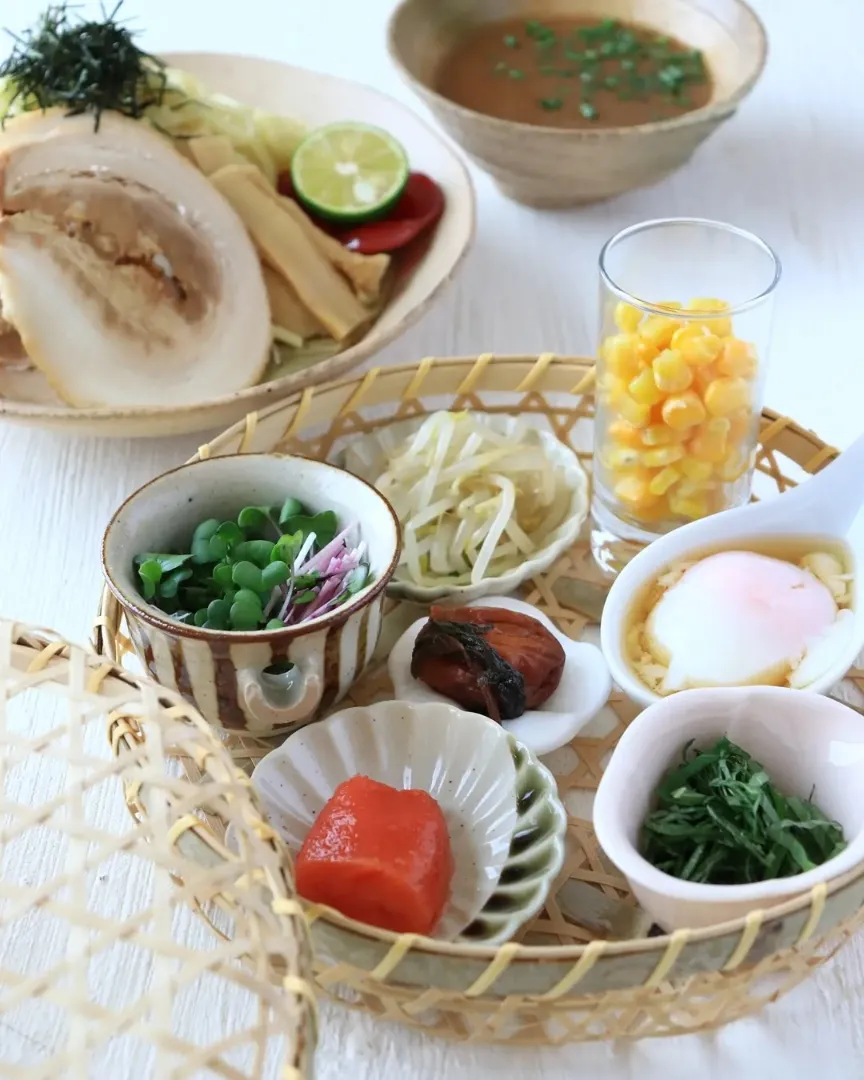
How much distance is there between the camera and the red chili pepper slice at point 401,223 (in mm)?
1534

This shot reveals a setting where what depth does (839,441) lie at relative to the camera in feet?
4.61

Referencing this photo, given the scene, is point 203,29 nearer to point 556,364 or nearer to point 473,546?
point 556,364

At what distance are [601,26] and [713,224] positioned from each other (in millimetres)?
822

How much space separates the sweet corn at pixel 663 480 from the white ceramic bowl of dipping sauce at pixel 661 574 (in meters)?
0.06

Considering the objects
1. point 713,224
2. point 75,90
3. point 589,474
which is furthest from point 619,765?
point 75,90

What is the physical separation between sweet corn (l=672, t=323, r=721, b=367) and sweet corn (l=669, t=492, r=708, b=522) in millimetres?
136

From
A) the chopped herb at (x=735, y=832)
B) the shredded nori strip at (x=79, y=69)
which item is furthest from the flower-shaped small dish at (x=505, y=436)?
the shredded nori strip at (x=79, y=69)

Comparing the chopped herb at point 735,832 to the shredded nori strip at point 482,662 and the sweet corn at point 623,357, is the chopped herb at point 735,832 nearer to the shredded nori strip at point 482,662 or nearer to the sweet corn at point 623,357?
the shredded nori strip at point 482,662

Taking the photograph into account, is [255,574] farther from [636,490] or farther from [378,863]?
[636,490]

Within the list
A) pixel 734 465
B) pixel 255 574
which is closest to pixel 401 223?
pixel 734 465

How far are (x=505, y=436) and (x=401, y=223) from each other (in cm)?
45

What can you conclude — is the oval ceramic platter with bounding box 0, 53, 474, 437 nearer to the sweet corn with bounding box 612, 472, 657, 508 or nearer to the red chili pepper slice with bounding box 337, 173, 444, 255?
the red chili pepper slice with bounding box 337, 173, 444, 255

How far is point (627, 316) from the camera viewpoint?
1.08 metres

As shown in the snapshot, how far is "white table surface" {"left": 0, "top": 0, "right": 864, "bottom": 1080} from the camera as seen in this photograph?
84cm
